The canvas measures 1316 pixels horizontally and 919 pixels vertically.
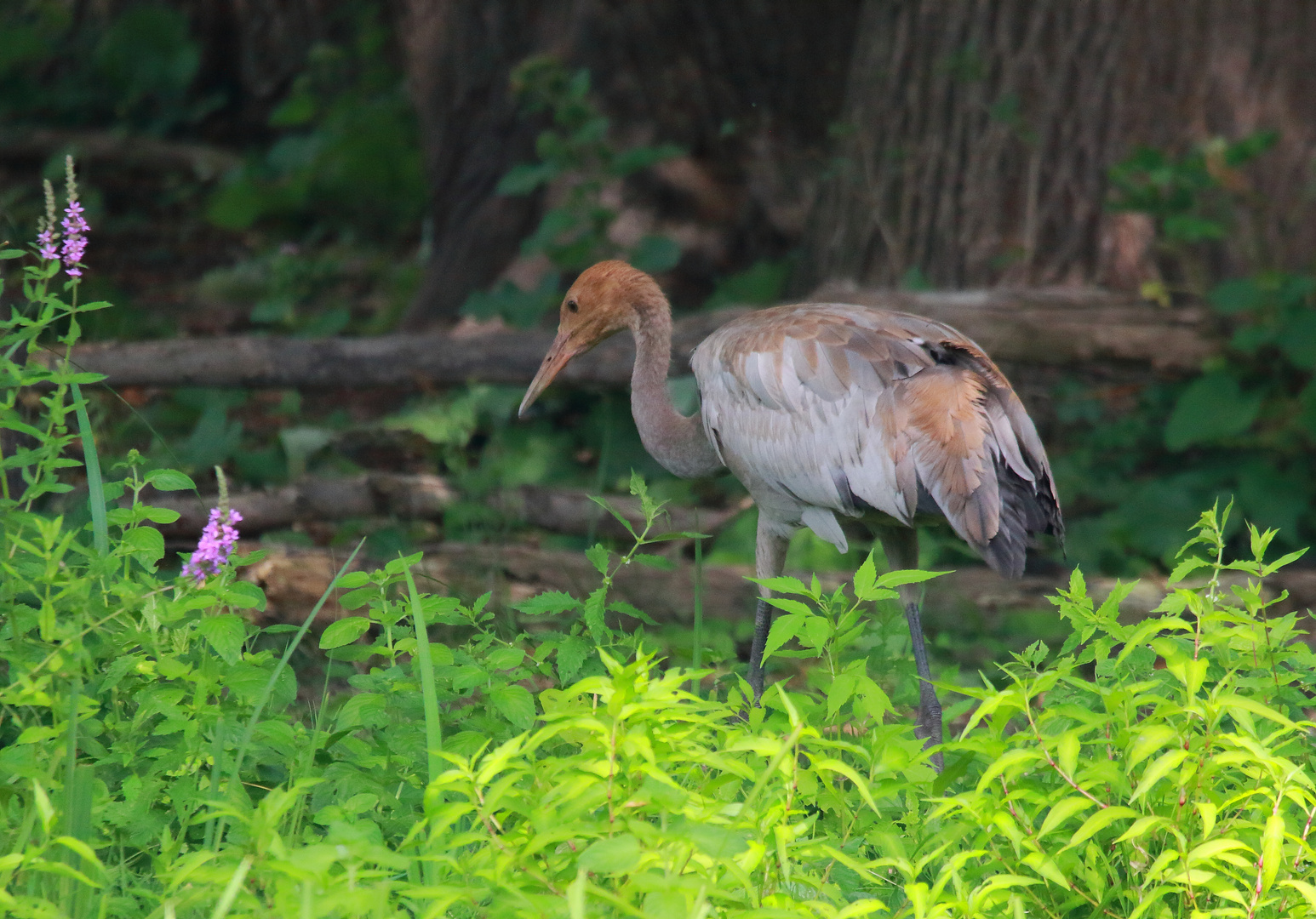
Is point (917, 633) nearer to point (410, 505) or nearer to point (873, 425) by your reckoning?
point (873, 425)

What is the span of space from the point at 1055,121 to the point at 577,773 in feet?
17.0

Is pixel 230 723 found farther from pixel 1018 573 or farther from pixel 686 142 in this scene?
pixel 686 142

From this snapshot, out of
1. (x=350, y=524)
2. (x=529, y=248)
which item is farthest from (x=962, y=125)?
(x=350, y=524)

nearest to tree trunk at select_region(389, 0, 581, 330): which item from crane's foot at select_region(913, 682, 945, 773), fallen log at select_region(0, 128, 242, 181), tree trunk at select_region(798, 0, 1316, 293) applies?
tree trunk at select_region(798, 0, 1316, 293)

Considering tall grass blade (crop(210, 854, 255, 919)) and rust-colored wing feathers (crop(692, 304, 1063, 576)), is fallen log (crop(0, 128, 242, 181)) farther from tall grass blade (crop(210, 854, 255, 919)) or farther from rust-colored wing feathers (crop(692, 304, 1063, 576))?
tall grass blade (crop(210, 854, 255, 919))

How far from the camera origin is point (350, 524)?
5.51m

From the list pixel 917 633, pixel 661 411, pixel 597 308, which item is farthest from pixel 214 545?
pixel 597 308

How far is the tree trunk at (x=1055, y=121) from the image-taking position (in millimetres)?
6281

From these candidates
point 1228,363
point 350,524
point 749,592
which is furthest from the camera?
point 1228,363

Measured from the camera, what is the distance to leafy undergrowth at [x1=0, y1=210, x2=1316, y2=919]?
6.37 feet

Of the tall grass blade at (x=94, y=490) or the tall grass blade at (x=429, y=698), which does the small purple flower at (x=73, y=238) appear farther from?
the tall grass blade at (x=429, y=698)

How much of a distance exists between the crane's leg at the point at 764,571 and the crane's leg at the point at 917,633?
33cm

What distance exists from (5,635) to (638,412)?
2.30 meters

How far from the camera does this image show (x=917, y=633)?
383 cm
